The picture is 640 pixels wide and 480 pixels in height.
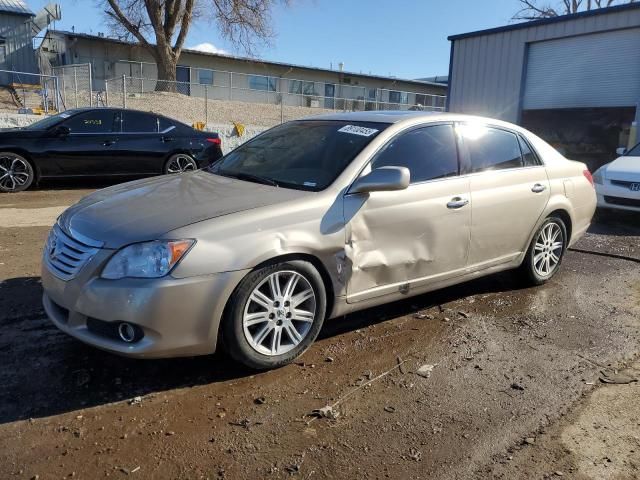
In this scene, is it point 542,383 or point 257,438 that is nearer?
point 257,438

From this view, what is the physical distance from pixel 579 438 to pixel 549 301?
7.43ft

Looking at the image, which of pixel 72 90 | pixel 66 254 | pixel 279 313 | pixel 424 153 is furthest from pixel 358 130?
Answer: pixel 72 90

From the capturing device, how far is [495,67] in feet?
59.3

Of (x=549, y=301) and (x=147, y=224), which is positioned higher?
(x=147, y=224)

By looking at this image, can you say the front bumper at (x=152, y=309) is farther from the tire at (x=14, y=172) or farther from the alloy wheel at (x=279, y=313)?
the tire at (x=14, y=172)

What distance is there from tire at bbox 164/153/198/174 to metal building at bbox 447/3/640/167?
11262 millimetres

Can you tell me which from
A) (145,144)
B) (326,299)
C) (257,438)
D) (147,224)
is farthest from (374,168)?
(145,144)

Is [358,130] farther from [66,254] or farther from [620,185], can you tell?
[620,185]

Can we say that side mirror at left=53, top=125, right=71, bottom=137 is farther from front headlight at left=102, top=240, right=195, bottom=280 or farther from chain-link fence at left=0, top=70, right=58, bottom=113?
front headlight at left=102, top=240, right=195, bottom=280

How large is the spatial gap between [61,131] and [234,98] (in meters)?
19.9

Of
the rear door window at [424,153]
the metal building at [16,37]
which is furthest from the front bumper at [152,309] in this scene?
the metal building at [16,37]

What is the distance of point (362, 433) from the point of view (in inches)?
112

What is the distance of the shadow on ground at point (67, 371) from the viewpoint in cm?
303

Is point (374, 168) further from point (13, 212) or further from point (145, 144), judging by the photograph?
point (145, 144)
